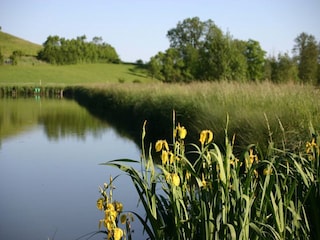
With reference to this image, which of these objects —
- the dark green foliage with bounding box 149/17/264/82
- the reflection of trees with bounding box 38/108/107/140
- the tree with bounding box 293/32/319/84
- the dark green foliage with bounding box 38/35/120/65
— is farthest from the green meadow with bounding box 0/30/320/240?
the dark green foliage with bounding box 38/35/120/65

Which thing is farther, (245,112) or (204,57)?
(204,57)

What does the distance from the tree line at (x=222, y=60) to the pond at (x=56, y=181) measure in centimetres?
426

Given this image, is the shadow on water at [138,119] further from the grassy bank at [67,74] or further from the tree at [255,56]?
A: the grassy bank at [67,74]

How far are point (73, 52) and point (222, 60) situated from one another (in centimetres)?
4751

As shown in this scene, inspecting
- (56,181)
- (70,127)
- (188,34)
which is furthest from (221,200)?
(188,34)

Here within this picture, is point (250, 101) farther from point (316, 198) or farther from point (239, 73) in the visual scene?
point (239, 73)

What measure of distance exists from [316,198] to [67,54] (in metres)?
61.1

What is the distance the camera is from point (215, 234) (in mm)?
1791

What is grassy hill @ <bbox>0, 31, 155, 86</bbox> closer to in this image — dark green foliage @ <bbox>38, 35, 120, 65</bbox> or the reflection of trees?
dark green foliage @ <bbox>38, 35, 120, 65</bbox>

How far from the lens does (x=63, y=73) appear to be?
2098 inches

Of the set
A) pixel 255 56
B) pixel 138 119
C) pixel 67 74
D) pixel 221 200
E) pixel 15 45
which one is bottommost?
pixel 138 119

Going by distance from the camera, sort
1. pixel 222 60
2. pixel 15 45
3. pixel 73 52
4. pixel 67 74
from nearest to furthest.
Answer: pixel 222 60 → pixel 67 74 → pixel 73 52 → pixel 15 45

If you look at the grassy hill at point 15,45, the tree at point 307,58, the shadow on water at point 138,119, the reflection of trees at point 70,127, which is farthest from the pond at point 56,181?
the grassy hill at point 15,45

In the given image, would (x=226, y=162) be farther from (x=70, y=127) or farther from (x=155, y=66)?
(x=155, y=66)
